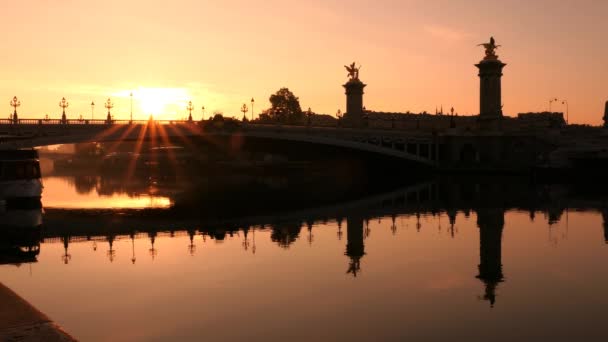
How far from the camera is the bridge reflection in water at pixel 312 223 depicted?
25.6 m

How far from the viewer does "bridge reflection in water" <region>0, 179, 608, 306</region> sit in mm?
25578

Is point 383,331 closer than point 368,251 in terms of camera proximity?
Yes

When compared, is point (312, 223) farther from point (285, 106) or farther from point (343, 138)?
point (285, 106)

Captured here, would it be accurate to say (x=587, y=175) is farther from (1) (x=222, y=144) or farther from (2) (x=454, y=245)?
(2) (x=454, y=245)

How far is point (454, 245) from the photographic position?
88.5 feet

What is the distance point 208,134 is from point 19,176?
26.0 metres

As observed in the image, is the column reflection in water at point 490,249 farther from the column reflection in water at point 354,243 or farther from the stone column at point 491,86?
the stone column at point 491,86

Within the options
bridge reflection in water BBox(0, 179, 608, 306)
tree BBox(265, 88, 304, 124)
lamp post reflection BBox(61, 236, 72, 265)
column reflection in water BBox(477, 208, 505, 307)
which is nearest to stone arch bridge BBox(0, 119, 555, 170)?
bridge reflection in water BBox(0, 179, 608, 306)

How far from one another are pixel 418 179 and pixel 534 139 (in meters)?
13.5

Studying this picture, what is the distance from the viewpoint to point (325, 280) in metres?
20.2

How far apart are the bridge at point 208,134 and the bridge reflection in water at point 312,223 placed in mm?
14702

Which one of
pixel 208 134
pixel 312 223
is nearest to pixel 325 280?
pixel 312 223

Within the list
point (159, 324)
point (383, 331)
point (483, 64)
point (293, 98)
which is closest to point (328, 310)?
point (383, 331)

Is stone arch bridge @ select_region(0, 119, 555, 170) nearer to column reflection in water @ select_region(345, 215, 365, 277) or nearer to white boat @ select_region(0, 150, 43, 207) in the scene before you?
white boat @ select_region(0, 150, 43, 207)
